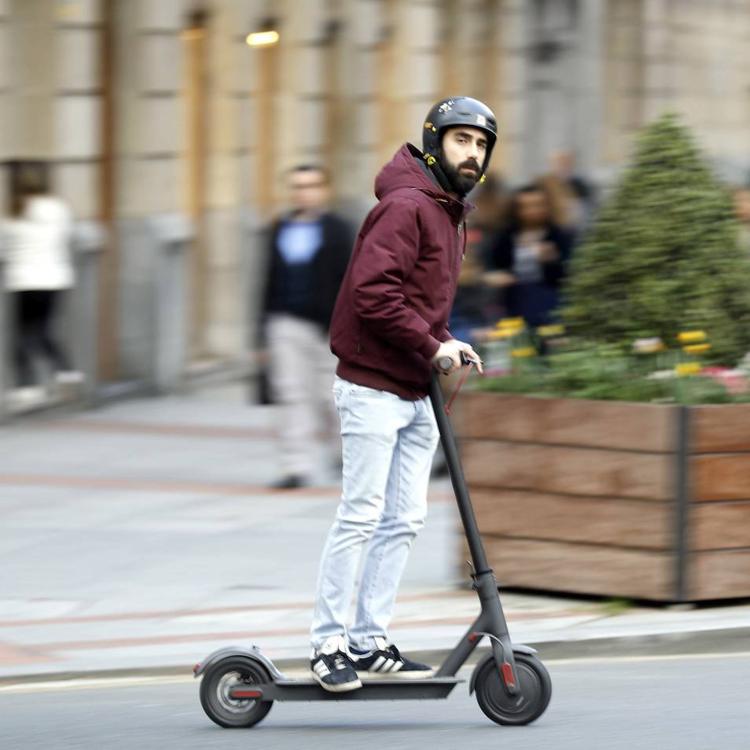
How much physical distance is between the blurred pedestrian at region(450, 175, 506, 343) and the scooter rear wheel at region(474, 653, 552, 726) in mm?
5271

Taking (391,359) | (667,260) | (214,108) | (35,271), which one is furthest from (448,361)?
(214,108)

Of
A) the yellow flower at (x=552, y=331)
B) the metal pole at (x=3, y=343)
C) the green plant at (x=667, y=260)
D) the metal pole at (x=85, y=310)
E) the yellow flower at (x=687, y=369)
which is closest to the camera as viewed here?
the yellow flower at (x=687, y=369)

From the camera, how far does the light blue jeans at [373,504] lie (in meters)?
5.91

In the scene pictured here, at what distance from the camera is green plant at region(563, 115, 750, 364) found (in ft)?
26.5

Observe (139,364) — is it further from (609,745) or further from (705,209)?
(609,745)

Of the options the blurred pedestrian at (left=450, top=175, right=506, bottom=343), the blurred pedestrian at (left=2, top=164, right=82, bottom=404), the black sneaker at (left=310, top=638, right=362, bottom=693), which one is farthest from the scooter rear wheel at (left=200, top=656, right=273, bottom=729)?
the blurred pedestrian at (left=2, top=164, right=82, bottom=404)

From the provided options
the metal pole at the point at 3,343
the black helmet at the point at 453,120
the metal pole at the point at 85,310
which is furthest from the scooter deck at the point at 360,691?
the metal pole at the point at 85,310

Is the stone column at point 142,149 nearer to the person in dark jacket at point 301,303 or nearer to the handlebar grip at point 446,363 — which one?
the person in dark jacket at point 301,303

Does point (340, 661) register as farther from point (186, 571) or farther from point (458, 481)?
point (186, 571)

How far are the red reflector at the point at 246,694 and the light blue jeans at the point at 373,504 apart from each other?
8.6 inches

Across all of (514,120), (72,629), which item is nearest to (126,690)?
(72,629)

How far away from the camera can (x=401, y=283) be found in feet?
19.0

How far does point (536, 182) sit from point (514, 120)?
1411 cm

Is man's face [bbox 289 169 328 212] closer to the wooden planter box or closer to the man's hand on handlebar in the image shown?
the wooden planter box
